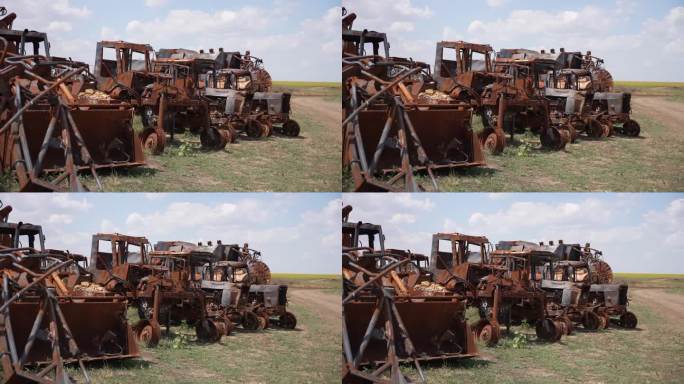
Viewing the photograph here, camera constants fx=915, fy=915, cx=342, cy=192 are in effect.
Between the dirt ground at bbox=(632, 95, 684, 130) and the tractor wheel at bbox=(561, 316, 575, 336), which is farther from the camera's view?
the tractor wheel at bbox=(561, 316, 575, 336)

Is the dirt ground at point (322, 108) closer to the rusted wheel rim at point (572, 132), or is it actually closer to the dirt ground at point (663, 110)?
the rusted wheel rim at point (572, 132)

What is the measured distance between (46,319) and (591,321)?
11.3 metres

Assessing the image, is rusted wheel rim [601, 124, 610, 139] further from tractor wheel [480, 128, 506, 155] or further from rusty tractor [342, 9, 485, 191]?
rusty tractor [342, 9, 485, 191]

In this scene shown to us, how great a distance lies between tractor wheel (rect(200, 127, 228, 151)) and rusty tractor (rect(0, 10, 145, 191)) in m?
1.05

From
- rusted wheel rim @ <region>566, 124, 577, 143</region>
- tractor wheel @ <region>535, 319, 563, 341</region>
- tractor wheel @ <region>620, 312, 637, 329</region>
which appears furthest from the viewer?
tractor wheel @ <region>620, 312, 637, 329</region>

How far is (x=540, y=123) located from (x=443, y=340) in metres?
3.20

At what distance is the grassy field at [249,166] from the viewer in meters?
11.2

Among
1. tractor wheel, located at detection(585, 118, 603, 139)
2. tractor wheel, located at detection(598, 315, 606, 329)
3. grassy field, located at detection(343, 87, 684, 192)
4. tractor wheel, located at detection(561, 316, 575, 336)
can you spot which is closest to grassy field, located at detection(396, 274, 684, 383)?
tractor wheel, located at detection(561, 316, 575, 336)

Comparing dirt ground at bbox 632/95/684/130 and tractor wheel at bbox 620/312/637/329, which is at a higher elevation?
dirt ground at bbox 632/95/684/130

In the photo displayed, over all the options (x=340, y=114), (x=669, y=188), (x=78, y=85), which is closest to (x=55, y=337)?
(x=78, y=85)

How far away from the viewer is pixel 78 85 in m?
12.0

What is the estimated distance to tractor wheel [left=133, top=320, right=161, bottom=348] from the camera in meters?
13.4

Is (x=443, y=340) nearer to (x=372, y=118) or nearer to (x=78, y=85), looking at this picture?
(x=372, y=118)

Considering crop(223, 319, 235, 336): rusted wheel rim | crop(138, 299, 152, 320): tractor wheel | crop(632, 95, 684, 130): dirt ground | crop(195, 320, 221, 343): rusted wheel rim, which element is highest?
crop(632, 95, 684, 130): dirt ground
